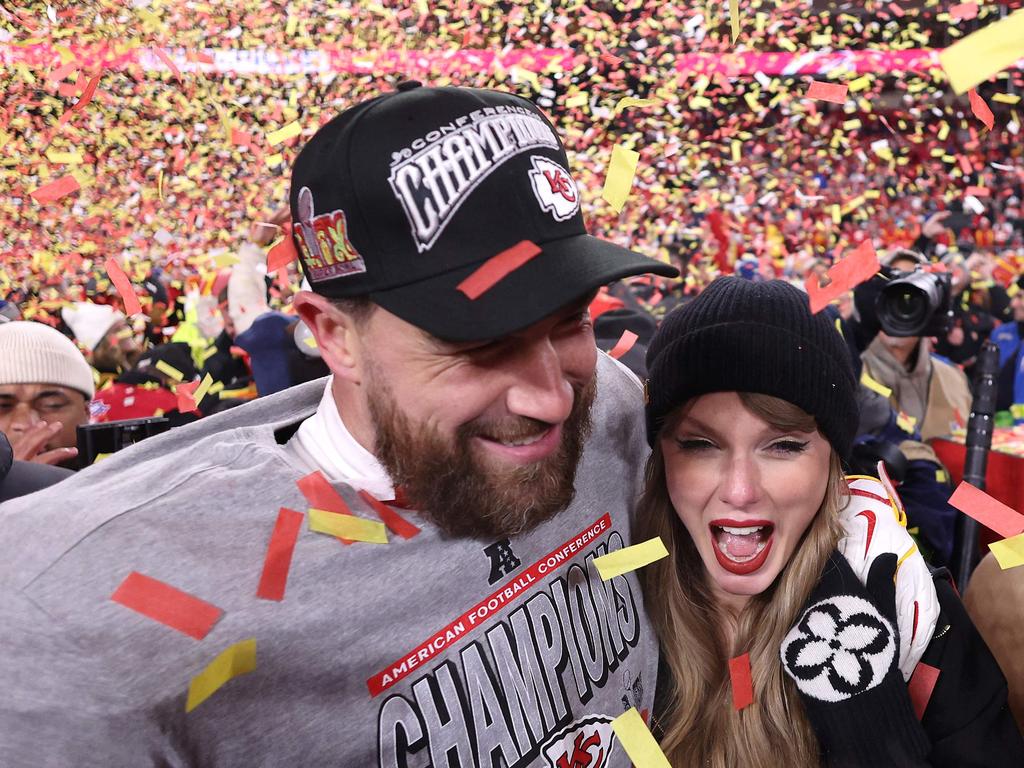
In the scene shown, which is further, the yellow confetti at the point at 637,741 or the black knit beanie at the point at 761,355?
the black knit beanie at the point at 761,355

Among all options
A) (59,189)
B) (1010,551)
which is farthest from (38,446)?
(1010,551)

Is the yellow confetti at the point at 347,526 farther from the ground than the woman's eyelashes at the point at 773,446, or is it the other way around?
the yellow confetti at the point at 347,526

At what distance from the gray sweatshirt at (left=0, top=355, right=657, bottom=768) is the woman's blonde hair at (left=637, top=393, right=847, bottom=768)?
0.14 m

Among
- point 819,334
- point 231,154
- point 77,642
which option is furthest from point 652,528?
point 231,154

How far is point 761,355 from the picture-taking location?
161cm

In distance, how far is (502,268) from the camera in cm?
124

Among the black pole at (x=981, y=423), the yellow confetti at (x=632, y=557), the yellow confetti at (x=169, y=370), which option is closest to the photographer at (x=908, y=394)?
the black pole at (x=981, y=423)

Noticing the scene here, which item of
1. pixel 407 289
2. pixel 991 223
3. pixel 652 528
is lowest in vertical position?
pixel 991 223

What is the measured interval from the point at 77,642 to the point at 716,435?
3.46ft

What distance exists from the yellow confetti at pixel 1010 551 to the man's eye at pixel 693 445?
493 millimetres

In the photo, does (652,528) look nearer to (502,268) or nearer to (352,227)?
(502,268)

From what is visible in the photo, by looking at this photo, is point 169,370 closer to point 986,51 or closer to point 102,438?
point 102,438

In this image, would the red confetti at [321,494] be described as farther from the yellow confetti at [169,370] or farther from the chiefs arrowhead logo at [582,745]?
the yellow confetti at [169,370]

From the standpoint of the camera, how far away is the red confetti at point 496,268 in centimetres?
123
